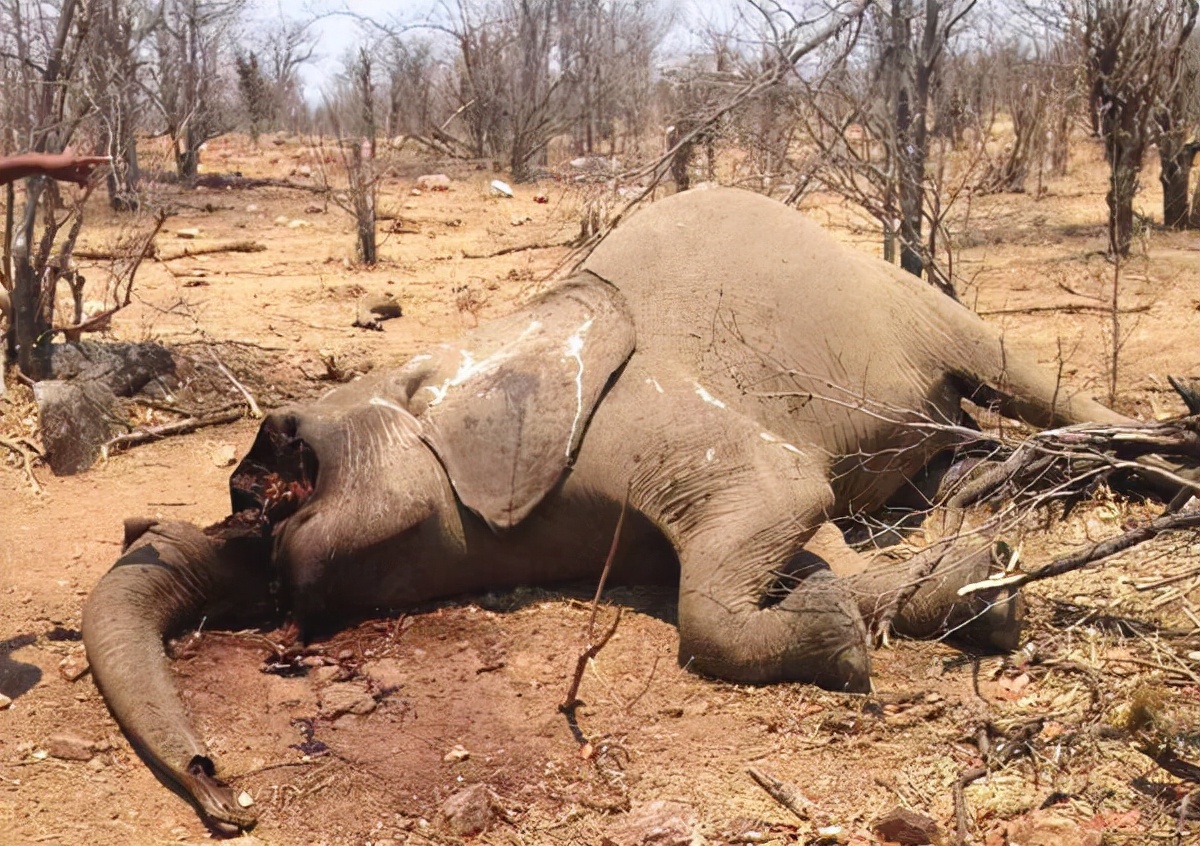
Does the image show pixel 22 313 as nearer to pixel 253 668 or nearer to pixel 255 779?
pixel 253 668

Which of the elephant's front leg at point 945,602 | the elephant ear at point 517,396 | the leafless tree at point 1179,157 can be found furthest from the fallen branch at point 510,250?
the elephant's front leg at point 945,602

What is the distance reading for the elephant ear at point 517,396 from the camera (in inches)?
189

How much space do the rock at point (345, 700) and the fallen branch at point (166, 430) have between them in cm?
252

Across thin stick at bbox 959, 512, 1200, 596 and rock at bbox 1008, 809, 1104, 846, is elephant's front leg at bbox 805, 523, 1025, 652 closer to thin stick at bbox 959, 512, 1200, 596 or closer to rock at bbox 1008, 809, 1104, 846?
thin stick at bbox 959, 512, 1200, 596

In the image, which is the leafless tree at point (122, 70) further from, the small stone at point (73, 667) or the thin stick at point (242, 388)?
the small stone at point (73, 667)

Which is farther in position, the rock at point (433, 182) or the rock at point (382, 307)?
the rock at point (433, 182)

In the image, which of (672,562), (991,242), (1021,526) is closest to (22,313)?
(672,562)

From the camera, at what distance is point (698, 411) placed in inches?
187

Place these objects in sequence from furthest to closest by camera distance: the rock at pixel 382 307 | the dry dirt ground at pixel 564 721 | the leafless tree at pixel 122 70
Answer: the leafless tree at pixel 122 70
the rock at pixel 382 307
the dry dirt ground at pixel 564 721

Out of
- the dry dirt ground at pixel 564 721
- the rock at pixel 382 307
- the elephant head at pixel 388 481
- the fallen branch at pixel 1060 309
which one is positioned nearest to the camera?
the dry dirt ground at pixel 564 721

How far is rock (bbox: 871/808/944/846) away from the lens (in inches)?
133

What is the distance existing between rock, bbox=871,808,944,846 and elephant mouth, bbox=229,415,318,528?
229 cm

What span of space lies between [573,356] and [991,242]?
330 inches

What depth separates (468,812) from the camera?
359 cm
